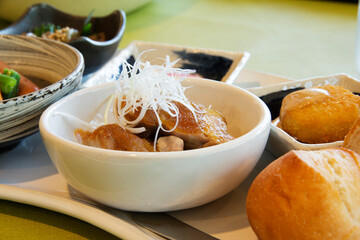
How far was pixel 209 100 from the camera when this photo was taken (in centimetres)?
104

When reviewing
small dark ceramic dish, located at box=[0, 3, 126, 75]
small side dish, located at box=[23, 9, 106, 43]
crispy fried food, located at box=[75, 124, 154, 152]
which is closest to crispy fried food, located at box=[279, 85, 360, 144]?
crispy fried food, located at box=[75, 124, 154, 152]

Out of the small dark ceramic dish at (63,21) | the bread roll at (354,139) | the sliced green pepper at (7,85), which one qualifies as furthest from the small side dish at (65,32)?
the bread roll at (354,139)

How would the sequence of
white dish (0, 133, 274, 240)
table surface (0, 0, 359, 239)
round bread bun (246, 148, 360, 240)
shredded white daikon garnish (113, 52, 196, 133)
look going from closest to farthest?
round bread bun (246, 148, 360, 240), white dish (0, 133, 274, 240), shredded white daikon garnish (113, 52, 196, 133), table surface (0, 0, 359, 239)

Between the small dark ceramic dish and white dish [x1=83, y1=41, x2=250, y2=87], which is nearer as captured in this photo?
white dish [x1=83, y1=41, x2=250, y2=87]

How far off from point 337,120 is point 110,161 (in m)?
0.53

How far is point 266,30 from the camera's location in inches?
93.5

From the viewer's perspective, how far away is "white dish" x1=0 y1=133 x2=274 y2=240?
0.75 m

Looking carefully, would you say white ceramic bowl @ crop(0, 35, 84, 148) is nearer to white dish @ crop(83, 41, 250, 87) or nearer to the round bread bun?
white dish @ crop(83, 41, 250, 87)

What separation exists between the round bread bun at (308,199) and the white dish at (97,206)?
0.11m

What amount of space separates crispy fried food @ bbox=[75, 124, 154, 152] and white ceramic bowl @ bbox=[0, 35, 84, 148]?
182 millimetres

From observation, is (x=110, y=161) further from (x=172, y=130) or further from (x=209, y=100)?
(x=209, y=100)

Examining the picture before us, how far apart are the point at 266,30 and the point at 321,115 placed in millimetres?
1554

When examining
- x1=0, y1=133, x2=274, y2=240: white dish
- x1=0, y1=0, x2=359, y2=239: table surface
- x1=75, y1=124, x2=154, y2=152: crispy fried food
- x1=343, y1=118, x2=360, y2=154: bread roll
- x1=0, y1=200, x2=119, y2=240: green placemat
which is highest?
x1=343, y1=118, x2=360, y2=154: bread roll

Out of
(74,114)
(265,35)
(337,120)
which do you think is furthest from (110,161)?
(265,35)
